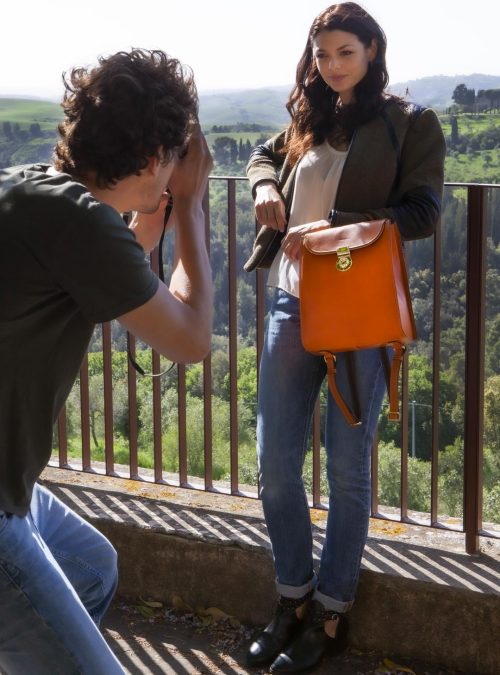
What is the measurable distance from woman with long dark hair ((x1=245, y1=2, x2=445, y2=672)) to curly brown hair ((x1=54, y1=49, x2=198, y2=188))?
1131mm

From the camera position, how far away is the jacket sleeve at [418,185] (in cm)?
292

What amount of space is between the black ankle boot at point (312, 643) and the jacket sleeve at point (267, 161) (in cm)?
128

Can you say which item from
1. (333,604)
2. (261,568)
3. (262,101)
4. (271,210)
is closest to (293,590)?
(333,604)

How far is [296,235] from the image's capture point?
3.01m

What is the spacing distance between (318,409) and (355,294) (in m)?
0.82

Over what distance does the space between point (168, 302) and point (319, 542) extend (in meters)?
1.83

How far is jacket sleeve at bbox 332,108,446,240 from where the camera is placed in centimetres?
292

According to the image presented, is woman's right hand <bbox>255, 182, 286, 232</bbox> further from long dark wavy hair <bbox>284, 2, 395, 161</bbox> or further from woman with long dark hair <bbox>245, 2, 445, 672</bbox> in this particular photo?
long dark wavy hair <bbox>284, 2, 395, 161</bbox>

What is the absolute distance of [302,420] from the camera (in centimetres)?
310

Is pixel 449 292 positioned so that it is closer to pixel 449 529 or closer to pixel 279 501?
pixel 449 529

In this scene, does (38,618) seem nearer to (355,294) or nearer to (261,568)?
(355,294)

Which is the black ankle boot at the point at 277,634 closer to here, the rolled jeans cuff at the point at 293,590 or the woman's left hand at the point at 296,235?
the rolled jeans cuff at the point at 293,590

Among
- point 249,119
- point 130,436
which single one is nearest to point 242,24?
point 249,119

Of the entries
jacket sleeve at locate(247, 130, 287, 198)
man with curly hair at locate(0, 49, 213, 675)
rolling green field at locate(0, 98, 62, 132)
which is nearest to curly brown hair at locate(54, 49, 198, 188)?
man with curly hair at locate(0, 49, 213, 675)
